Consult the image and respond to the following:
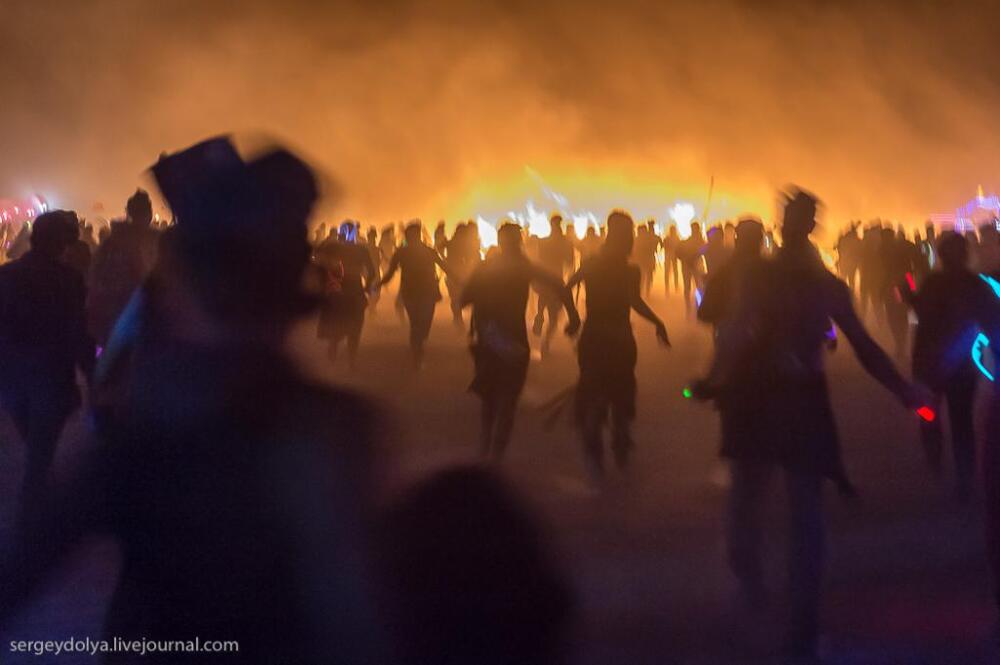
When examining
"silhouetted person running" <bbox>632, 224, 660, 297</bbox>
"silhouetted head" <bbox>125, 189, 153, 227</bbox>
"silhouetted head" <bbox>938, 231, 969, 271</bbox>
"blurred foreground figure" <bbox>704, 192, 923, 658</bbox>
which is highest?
"silhouetted person running" <bbox>632, 224, 660, 297</bbox>

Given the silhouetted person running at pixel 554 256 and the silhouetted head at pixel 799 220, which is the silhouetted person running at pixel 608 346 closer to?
the silhouetted head at pixel 799 220

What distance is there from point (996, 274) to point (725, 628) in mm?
2782

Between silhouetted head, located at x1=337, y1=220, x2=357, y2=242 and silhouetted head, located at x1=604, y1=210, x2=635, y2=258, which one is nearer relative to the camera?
silhouetted head, located at x1=604, y1=210, x2=635, y2=258

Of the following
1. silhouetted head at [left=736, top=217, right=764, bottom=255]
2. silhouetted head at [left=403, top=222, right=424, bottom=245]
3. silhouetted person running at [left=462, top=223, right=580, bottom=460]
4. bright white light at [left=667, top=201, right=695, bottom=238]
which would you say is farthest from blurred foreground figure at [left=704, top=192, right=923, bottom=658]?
bright white light at [left=667, top=201, right=695, bottom=238]

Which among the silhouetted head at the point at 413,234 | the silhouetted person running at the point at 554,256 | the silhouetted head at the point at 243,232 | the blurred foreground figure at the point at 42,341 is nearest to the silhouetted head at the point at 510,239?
the blurred foreground figure at the point at 42,341

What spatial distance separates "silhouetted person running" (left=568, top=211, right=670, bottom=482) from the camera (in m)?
6.20

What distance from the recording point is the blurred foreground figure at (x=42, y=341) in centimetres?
486

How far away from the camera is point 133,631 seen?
1750 mm

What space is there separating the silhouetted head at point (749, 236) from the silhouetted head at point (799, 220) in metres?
0.80

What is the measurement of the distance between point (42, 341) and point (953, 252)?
5.23 m

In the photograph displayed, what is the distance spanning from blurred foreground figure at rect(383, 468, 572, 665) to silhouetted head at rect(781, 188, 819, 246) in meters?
2.28

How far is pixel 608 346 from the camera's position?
A: 244 inches

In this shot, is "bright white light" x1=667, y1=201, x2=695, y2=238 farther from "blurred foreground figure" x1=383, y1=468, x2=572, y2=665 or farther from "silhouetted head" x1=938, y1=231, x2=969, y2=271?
"blurred foreground figure" x1=383, y1=468, x2=572, y2=665

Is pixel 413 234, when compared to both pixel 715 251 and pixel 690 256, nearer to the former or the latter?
pixel 715 251
